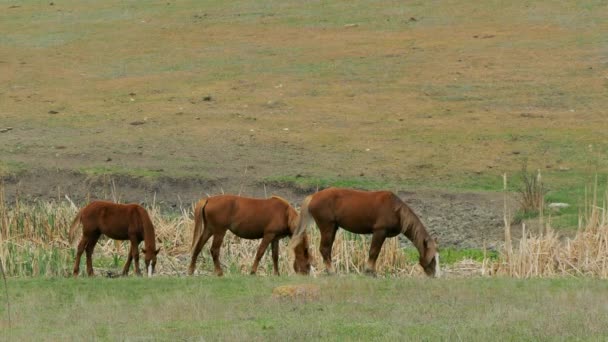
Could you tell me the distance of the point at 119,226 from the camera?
648 inches

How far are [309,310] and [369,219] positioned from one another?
3.18 meters

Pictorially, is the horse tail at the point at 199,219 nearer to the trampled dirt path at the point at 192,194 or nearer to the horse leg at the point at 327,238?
the horse leg at the point at 327,238

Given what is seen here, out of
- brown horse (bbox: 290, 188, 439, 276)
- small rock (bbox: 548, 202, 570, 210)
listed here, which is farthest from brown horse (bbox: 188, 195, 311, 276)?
small rock (bbox: 548, 202, 570, 210)

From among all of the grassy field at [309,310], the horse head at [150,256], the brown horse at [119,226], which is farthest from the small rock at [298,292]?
the brown horse at [119,226]

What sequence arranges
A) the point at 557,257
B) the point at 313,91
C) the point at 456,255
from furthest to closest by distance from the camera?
the point at 313,91, the point at 456,255, the point at 557,257

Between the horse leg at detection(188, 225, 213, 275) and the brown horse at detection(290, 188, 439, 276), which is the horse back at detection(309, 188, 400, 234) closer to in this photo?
the brown horse at detection(290, 188, 439, 276)

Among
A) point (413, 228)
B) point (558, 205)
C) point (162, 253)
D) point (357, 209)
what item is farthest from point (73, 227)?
point (558, 205)

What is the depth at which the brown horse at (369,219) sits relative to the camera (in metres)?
16.0

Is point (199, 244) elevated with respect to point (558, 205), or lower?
elevated

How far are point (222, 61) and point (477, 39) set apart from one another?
6.86 m

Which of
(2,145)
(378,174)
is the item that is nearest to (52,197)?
(2,145)

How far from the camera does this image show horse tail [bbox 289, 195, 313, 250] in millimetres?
16016

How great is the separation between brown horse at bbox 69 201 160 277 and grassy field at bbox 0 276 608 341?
1.39 metres

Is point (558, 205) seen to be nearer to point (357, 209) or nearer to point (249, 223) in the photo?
point (357, 209)
